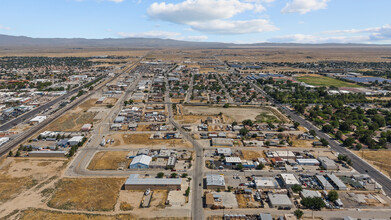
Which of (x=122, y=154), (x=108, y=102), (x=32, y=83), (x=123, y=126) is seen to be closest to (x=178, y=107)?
(x=123, y=126)

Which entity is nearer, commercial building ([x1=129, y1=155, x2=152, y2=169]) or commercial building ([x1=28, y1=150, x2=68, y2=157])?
commercial building ([x1=129, y1=155, x2=152, y2=169])

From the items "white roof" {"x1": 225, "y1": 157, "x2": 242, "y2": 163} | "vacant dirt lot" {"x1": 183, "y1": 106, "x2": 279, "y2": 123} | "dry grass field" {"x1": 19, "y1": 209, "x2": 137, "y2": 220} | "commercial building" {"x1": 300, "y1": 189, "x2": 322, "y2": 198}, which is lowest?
"dry grass field" {"x1": 19, "y1": 209, "x2": 137, "y2": 220}

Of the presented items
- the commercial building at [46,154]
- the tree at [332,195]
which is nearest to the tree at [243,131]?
the tree at [332,195]

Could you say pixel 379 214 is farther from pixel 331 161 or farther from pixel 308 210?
pixel 331 161

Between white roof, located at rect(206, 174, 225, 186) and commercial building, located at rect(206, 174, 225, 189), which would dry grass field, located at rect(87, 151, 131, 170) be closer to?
white roof, located at rect(206, 174, 225, 186)

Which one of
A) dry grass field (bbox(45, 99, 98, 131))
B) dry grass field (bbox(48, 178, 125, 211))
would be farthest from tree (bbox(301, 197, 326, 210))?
dry grass field (bbox(45, 99, 98, 131))

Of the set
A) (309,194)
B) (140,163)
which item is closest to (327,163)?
(309,194)
